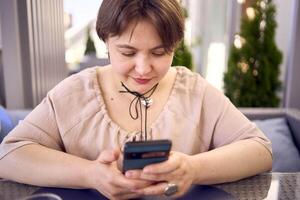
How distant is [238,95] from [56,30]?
160cm

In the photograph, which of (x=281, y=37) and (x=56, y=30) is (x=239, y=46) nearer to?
(x=281, y=37)

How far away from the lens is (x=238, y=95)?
3096 mm

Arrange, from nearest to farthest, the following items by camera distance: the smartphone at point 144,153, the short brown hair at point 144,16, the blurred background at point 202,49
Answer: the smartphone at point 144,153, the short brown hair at point 144,16, the blurred background at point 202,49

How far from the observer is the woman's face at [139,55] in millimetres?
950

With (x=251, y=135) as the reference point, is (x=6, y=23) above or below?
above

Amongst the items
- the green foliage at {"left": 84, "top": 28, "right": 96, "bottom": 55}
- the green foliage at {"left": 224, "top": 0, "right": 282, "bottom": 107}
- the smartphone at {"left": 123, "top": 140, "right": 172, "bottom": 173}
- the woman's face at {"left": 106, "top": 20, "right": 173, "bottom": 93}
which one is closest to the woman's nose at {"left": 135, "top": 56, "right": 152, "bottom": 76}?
the woman's face at {"left": 106, "top": 20, "right": 173, "bottom": 93}

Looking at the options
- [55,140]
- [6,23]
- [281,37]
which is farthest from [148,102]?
[281,37]

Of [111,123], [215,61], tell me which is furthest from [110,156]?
[215,61]

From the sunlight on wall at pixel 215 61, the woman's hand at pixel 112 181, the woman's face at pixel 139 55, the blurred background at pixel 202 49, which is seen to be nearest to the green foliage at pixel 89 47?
the blurred background at pixel 202 49

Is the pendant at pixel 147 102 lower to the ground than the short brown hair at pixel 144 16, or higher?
lower

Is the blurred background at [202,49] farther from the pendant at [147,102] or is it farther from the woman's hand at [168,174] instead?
the woman's hand at [168,174]

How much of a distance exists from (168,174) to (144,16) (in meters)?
0.40

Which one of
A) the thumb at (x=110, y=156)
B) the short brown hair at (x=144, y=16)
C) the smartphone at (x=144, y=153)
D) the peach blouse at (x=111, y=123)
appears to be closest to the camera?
the smartphone at (x=144, y=153)

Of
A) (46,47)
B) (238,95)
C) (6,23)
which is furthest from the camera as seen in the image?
Result: (238,95)
